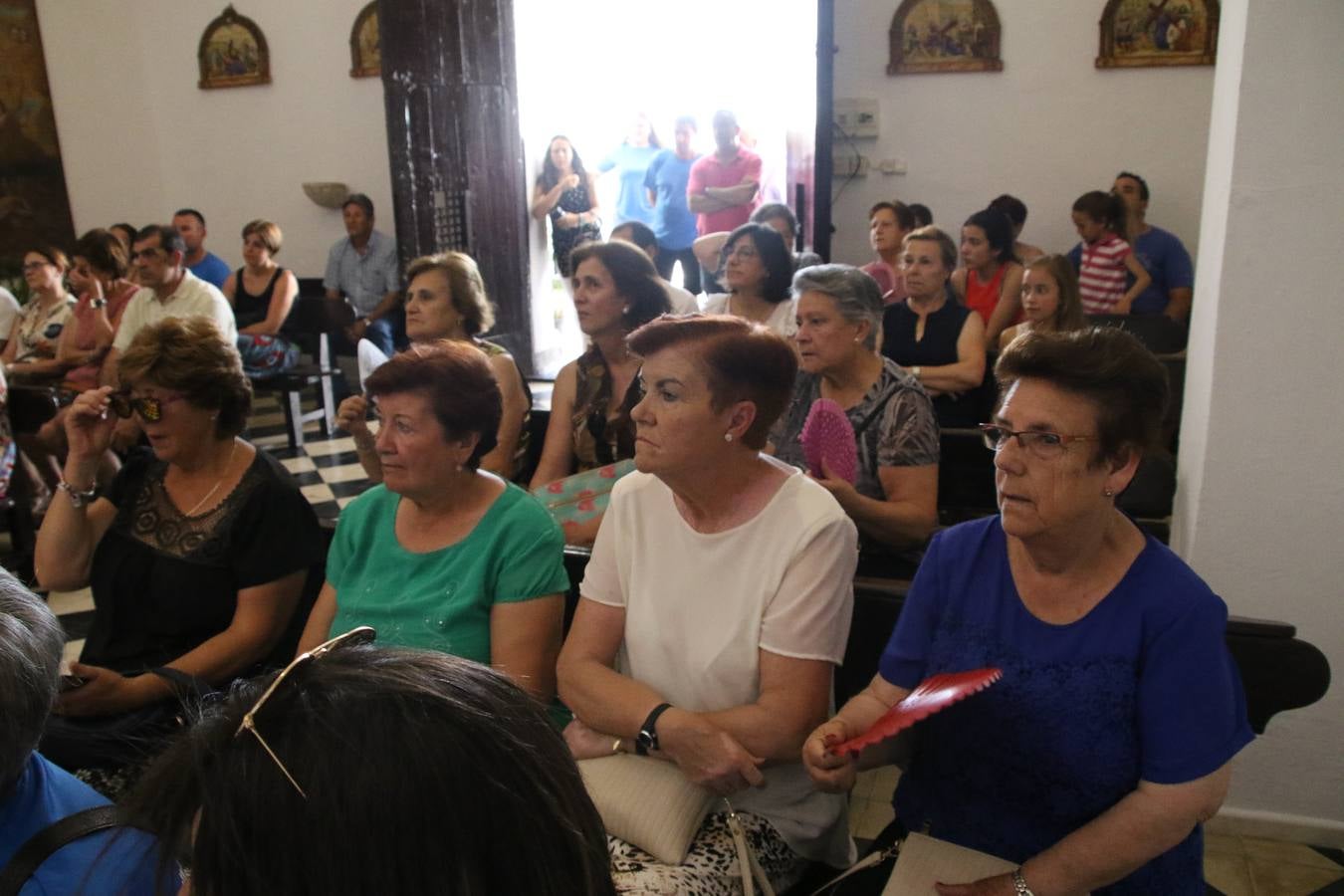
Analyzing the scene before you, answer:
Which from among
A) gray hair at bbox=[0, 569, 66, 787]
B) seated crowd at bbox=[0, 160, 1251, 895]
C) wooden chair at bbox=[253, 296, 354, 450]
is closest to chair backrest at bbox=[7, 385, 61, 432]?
wooden chair at bbox=[253, 296, 354, 450]

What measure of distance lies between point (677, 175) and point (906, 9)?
2.12m

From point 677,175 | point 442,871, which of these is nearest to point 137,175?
point 677,175

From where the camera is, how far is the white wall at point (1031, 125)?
7.42m

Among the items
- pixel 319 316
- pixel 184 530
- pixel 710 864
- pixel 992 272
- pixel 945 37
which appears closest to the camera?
pixel 710 864

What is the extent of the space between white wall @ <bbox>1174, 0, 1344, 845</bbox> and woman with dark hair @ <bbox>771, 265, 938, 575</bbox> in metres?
0.66

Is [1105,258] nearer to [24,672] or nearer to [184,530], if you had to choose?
[184,530]

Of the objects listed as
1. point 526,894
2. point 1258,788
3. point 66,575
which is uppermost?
point 526,894

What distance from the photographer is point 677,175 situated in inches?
339

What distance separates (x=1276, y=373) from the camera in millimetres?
2443

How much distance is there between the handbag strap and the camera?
45.6 inches

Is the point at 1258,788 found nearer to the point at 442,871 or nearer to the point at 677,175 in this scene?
the point at 442,871

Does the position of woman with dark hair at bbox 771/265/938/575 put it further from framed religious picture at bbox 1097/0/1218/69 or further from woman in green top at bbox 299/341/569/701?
framed religious picture at bbox 1097/0/1218/69

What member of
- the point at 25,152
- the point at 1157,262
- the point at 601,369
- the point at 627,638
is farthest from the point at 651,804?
the point at 25,152

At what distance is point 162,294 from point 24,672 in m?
5.34
